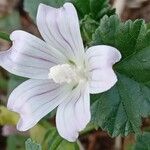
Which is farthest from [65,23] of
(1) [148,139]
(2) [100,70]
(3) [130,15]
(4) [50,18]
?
(3) [130,15]

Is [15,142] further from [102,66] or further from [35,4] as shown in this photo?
[102,66]

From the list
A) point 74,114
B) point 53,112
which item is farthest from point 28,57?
point 53,112

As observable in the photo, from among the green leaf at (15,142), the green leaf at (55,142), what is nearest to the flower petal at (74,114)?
the green leaf at (55,142)

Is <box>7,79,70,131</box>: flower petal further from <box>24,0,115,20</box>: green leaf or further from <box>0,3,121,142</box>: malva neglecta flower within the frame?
<box>24,0,115,20</box>: green leaf

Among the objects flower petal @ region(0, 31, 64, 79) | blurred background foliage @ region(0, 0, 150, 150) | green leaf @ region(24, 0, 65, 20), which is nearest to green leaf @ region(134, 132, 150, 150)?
blurred background foliage @ region(0, 0, 150, 150)

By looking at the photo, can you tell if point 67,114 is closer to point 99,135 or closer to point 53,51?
point 53,51

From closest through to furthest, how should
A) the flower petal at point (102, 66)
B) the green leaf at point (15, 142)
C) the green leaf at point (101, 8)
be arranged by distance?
the flower petal at point (102, 66) → the green leaf at point (101, 8) → the green leaf at point (15, 142)

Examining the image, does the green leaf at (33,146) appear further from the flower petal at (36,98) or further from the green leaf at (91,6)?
the green leaf at (91,6)
